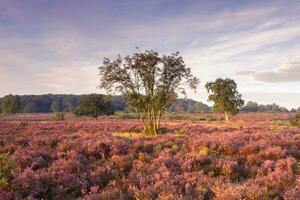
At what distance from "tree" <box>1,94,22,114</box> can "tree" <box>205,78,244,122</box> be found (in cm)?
7713

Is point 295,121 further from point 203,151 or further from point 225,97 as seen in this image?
point 203,151

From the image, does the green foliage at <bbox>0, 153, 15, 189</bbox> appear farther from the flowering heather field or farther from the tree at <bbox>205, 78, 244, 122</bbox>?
the tree at <bbox>205, 78, 244, 122</bbox>

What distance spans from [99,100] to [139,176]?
2367 inches

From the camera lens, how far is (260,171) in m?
8.78

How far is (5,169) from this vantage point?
7500mm

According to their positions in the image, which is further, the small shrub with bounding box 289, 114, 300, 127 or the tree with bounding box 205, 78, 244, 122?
the tree with bounding box 205, 78, 244, 122

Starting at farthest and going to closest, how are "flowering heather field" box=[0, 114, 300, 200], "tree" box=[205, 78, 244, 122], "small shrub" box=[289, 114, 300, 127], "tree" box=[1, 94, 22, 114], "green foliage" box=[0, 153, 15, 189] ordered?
"tree" box=[1, 94, 22, 114], "tree" box=[205, 78, 244, 122], "small shrub" box=[289, 114, 300, 127], "green foliage" box=[0, 153, 15, 189], "flowering heather field" box=[0, 114, 300, 200]

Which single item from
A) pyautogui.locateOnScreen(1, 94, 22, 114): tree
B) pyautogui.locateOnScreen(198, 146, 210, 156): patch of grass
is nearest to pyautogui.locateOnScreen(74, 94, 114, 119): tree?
pyautogui.locateOnScreen(1, 94, 22, 114): tree

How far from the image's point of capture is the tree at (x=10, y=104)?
108 meters

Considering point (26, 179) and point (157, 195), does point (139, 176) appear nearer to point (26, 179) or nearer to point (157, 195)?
point (157, 195)

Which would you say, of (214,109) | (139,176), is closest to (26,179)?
(139,176)

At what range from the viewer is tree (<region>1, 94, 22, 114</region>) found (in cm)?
10775

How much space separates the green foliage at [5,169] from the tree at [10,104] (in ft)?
360

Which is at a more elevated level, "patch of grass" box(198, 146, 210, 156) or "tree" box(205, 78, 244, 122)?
"tree" box(205, 78, 244, 122)
